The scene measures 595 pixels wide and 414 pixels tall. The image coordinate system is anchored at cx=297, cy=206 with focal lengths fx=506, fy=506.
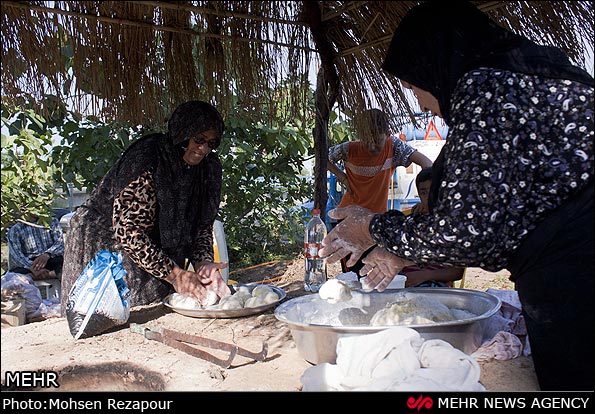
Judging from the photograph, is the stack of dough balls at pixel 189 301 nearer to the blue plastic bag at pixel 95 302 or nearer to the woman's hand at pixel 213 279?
the woman's hand at pixel 213 279

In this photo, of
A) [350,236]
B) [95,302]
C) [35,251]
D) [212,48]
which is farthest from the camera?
[35,251]

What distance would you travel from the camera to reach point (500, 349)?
1.72 m

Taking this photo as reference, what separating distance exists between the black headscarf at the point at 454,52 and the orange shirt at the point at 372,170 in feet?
8.89

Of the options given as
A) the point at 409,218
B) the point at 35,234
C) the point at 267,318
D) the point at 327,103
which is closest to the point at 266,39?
the point at 327,103

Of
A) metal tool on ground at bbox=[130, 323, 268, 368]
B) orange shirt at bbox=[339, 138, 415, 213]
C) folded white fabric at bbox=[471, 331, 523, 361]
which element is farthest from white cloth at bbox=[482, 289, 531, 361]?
orange shirt at bbox=[339, 138, 415, 213]

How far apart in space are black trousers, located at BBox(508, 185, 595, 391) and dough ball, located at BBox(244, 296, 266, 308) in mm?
1274

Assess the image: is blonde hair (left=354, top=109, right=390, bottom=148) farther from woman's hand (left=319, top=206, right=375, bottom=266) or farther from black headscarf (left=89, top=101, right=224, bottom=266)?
woman's hand (left=319, top=206, right=375, bottom=266)

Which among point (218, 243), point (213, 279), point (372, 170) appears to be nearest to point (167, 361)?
point (213, 279)

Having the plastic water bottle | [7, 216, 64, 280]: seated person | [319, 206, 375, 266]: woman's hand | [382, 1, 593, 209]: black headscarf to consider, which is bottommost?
[7, 216, 64, 280]: seated person

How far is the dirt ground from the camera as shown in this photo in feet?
5.26

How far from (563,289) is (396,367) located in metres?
0.49
